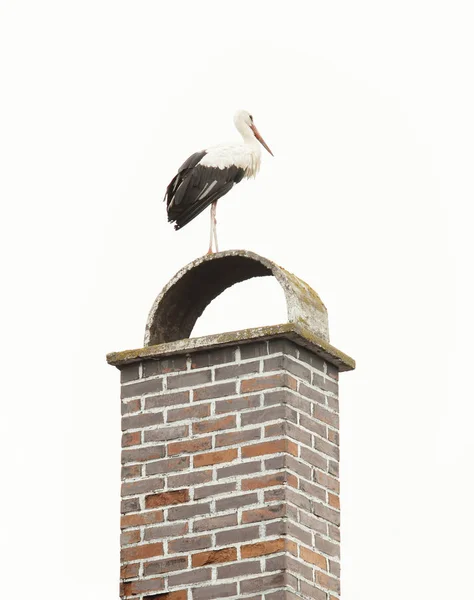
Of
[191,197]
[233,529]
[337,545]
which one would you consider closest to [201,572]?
[233,529]

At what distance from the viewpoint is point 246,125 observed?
9055 millimetres

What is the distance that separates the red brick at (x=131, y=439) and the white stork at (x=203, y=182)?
4.70 ft

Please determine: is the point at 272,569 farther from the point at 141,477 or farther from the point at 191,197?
the point at 191,197

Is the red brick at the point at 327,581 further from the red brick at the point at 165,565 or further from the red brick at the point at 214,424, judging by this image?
the red brick at the point at 214,424

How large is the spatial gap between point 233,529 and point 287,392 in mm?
656

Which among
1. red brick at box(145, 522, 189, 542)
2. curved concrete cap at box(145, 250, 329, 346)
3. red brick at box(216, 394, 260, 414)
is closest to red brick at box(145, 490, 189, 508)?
red brick at box(145, 522, 189, 542)

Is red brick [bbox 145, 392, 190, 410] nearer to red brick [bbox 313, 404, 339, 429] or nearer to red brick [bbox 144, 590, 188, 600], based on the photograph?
red brick [bbox 313, 404, 339, 429]

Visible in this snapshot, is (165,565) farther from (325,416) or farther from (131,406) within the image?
(325,416)

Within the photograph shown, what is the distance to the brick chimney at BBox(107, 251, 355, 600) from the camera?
6574 mm

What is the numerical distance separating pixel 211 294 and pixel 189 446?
96 centimetres

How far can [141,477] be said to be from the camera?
698cm

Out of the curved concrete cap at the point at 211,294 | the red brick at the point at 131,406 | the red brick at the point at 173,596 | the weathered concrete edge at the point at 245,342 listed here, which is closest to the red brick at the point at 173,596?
the red brick at the point at 173,596

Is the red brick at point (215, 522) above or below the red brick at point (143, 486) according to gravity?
below

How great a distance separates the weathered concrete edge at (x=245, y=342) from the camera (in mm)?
6844
